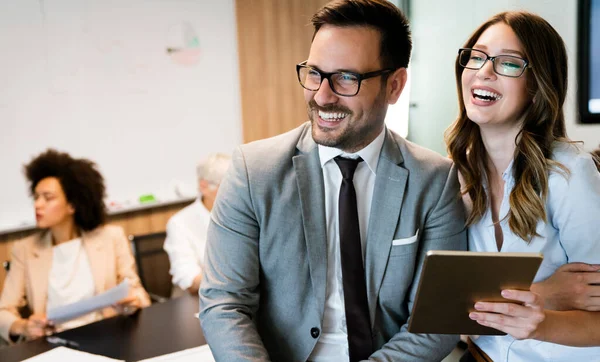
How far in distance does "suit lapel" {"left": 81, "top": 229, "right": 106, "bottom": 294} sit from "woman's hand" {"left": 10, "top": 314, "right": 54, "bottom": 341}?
1.31 ft

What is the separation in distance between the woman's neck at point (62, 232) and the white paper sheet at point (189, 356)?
123 cm

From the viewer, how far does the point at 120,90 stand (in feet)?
12.5

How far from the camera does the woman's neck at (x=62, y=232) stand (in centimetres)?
281

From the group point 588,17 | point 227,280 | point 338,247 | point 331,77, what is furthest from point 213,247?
point 588,17

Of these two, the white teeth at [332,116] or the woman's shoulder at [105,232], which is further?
the woman's shoulder at [105,232]

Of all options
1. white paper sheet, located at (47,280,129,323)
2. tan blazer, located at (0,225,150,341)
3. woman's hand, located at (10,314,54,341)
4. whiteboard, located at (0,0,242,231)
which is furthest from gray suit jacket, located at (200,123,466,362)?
whiteboard, located at (0,0,242,231)

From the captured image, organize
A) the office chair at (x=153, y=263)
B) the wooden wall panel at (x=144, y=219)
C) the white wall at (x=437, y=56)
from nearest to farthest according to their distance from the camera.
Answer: the office chair at (x=153, y=263) → the wooden wall panel at (x=144, y=219) → the white wall at (x=437, y=56)

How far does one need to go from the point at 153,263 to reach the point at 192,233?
0.34m

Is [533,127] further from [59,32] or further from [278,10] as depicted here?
[278,10]

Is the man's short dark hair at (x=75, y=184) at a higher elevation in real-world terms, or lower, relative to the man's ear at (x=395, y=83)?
lower

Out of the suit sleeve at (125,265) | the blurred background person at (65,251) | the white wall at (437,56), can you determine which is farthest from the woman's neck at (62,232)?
the white wall at (437,56)

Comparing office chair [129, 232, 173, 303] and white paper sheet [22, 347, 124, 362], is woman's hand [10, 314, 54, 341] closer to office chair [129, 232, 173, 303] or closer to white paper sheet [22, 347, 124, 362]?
white paper sheet [22, 347, 124, 362]

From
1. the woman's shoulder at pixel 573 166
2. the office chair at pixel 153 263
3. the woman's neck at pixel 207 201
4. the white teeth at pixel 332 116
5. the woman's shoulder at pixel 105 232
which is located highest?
the white teeth at pixel 332 116

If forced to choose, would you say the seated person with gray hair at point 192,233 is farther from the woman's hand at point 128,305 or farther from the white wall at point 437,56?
the white wall at point 437,56
